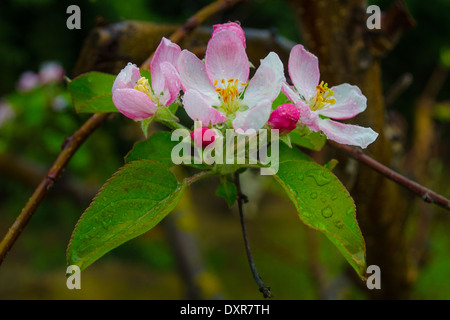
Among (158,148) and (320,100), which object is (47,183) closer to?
(158,148)

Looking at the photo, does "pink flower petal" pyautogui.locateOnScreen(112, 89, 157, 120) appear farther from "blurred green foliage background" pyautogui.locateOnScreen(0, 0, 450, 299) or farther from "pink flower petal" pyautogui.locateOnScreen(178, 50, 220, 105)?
"blurred green foliage background" pyautogui.locateOnScreen(0, 0, 450, 299)

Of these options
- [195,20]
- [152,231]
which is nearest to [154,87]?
[195,20]

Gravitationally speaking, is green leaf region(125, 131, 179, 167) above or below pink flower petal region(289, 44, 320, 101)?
below

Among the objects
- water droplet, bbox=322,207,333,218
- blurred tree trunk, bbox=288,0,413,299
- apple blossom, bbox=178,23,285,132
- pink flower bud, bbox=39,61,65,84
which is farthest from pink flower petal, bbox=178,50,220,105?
pink flower bud, bbox=39,61,65,84

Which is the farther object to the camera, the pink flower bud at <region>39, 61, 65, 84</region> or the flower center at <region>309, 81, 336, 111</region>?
the pink flower bud at <region>39, 61, 65, 84</region>

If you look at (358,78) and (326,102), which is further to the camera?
(358,78)
